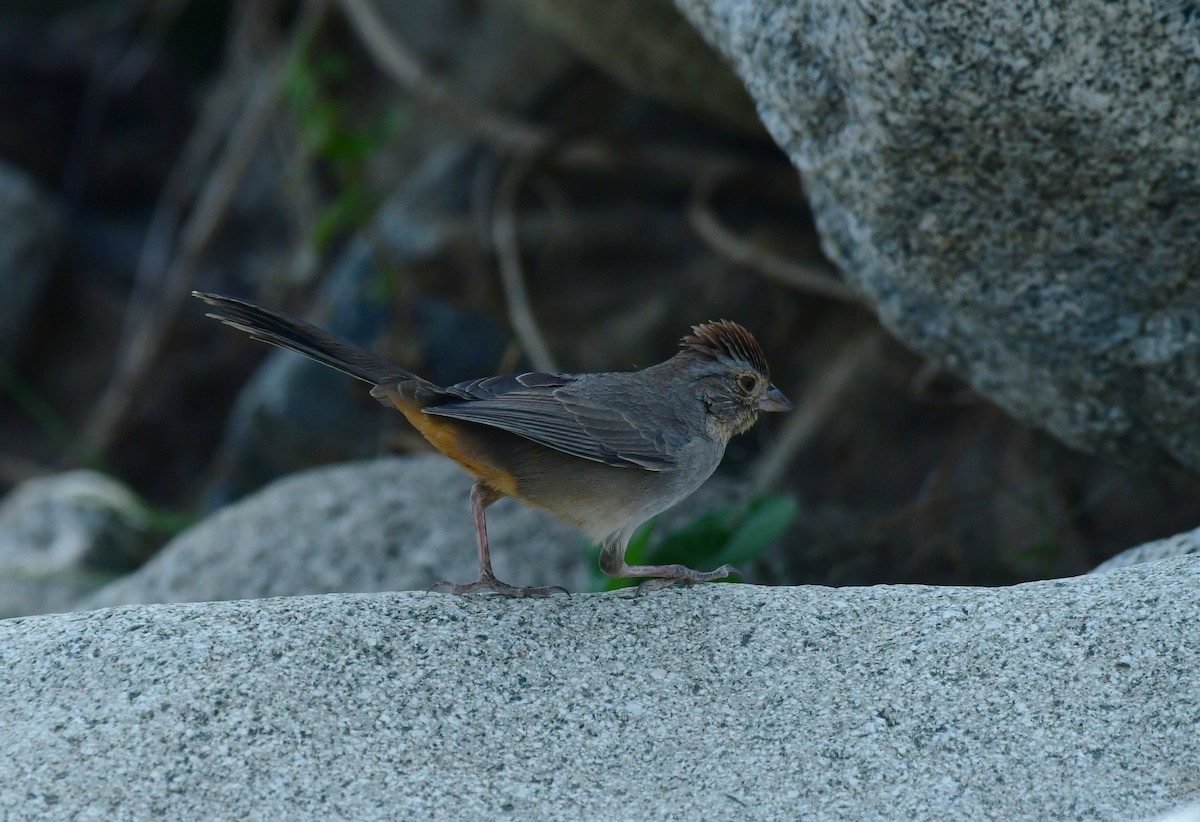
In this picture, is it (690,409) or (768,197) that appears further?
(768,197)

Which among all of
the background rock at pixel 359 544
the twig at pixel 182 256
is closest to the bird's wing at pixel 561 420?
the background rock at pixel 359 544

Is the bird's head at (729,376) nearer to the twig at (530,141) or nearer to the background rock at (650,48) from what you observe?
the background rock at (650,48)

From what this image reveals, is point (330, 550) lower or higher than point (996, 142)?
lower

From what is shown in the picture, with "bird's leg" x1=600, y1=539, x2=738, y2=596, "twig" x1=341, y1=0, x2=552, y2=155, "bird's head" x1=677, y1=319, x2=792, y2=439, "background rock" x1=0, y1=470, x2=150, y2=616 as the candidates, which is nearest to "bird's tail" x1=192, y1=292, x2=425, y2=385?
"bird's leg" x1=600, y1=539, x2=738, y2=596

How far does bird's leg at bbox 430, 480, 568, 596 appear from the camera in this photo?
342cm

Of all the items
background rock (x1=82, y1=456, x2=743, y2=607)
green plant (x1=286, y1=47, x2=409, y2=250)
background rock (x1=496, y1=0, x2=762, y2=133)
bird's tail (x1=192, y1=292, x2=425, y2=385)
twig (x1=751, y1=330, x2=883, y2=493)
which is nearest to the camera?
bird's tail (x1=192, y1=292, x2=425, y2=385)

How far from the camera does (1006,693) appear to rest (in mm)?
2766

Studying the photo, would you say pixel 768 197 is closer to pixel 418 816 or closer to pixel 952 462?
pixel 952 462

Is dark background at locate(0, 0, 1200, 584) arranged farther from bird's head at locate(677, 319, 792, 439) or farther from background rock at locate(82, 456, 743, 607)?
bird's head at locate(677, 319, 792, 439)

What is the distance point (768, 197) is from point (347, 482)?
2659 mm

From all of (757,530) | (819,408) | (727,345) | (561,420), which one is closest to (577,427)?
(561,420)

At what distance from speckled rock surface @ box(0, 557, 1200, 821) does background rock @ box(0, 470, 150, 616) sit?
3.14 meters

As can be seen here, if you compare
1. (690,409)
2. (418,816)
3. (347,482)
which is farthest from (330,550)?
(418,816)

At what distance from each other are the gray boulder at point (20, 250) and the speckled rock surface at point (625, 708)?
5.97 metres
